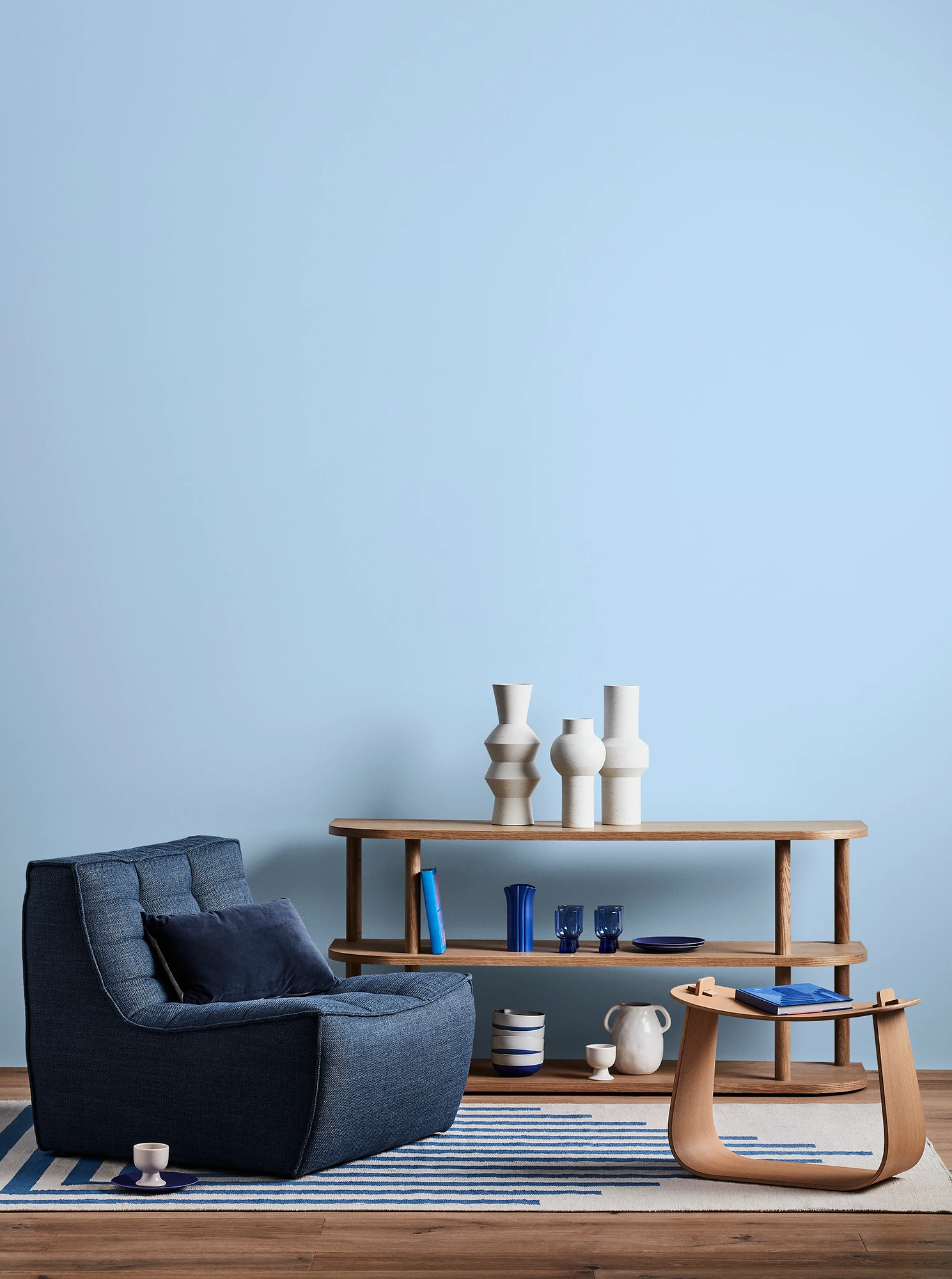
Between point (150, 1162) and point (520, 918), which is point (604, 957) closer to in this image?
point (520, 918)

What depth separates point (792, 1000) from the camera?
2.76 meters

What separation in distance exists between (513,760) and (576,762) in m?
0.18

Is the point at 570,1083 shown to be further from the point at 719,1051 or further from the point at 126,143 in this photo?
the point at 126,143

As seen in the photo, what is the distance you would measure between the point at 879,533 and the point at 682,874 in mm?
1159

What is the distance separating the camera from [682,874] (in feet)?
12.7

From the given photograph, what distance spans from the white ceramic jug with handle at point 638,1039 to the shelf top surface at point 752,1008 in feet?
2.29

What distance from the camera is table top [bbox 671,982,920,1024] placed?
2.67 meters

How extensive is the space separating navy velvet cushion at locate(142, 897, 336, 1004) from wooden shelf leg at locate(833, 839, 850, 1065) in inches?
55.5

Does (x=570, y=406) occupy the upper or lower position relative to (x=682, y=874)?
upper

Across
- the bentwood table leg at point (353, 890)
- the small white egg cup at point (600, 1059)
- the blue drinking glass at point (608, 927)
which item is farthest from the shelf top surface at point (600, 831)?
the small white egg cup at point (600, 1059)

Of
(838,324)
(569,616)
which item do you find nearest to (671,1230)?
(569,616)

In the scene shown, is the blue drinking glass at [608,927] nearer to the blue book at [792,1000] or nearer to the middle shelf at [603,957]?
the middle shelf at [603,957]

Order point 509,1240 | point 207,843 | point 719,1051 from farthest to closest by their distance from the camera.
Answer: point 719,1051
point 207,843
point 509,1240

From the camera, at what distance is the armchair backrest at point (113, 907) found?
9.61 feet
